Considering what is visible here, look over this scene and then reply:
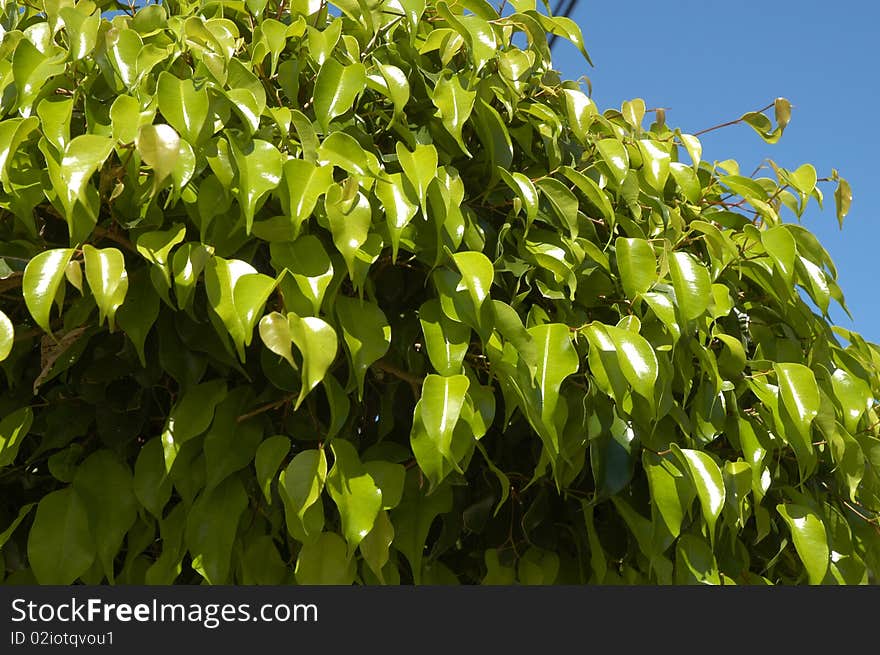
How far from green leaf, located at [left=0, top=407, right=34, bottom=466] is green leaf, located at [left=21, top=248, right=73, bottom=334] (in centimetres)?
20

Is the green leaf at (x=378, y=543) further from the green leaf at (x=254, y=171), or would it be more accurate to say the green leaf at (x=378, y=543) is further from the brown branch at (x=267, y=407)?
the green leaf at (x=254, y=171)

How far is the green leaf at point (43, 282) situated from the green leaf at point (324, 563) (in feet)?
1.12

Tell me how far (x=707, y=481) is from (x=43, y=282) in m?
0.71

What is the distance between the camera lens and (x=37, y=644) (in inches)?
38.2

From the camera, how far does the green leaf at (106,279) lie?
0.84 meters

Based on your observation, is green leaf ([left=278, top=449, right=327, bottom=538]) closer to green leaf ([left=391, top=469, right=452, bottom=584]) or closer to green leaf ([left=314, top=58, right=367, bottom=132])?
green leaf ([left=391, top=469, right=452, bottom=584])

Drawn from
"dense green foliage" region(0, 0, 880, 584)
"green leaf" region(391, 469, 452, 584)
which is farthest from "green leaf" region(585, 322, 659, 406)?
"green leaf" region(391, 469, 452, 584)

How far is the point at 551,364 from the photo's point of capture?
967 mm

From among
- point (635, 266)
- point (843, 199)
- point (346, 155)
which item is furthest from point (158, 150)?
point (843, 199)

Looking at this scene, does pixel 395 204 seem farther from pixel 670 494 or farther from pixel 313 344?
pixel 670 494

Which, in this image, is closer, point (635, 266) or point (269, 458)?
point (269, 458)

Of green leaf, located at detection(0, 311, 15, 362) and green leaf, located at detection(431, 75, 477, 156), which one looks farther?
green leaf, located at detection(431, 75, 477, 156)

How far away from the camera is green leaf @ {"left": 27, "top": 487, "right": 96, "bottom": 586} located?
97 centimetres

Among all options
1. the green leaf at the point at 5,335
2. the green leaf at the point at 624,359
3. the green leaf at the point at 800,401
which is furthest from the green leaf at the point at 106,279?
the green leaf at the point at 800,401
